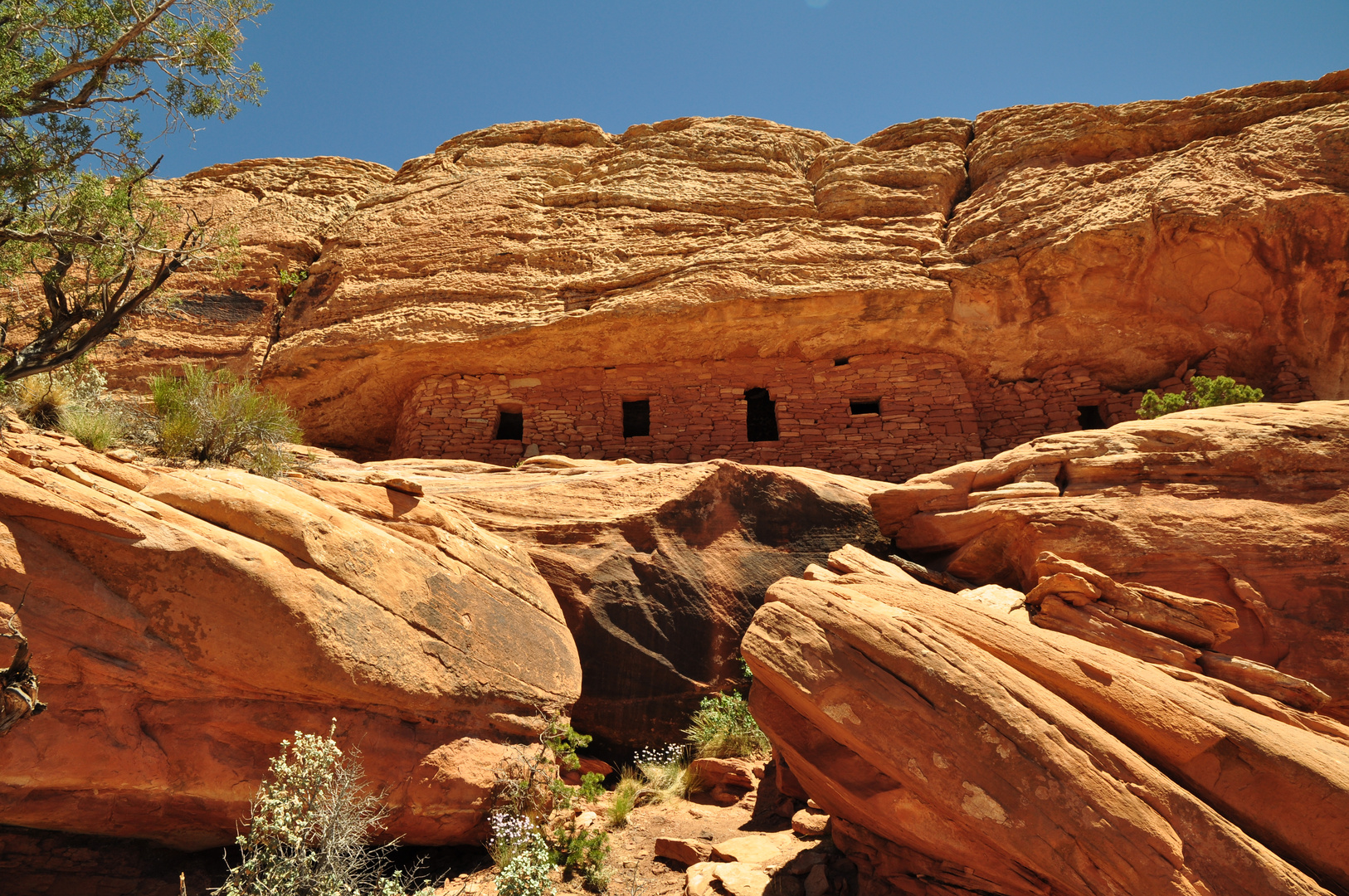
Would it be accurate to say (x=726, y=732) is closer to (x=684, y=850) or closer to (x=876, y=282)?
(x=684, y=850)

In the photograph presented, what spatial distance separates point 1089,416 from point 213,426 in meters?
9.81

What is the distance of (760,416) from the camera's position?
1105 centimetres

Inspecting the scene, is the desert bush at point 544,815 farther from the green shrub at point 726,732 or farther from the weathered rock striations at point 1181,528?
the weathered rock striations at point 1181,528

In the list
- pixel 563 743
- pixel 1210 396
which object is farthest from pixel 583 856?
pixel 1210 396

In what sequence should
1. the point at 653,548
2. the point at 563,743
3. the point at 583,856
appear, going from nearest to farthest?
the point at 583,856 < the point at 563,743 < the point at 653,548

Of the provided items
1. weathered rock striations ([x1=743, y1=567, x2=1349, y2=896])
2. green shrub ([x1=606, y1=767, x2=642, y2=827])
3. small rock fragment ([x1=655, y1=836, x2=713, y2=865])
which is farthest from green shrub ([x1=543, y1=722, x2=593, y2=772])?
weathered rock striations ([x1=743, y1=567, x2=1349, y2=896])

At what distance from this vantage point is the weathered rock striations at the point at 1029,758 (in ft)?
11.7

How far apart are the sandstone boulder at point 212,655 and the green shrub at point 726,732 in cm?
156

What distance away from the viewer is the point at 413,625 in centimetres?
473

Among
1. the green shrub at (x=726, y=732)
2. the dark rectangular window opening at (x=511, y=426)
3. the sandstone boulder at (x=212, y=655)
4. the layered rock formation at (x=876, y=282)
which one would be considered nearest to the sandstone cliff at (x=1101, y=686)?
the green shrub at (x=726, y=732)

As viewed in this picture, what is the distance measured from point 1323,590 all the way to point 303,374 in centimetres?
1113

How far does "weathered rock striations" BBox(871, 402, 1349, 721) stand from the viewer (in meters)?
5.31

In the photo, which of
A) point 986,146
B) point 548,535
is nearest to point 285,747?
point 548,535

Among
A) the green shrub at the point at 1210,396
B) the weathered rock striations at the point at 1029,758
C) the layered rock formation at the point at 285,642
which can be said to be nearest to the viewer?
the weathered rock striations at the point at 1029,758
